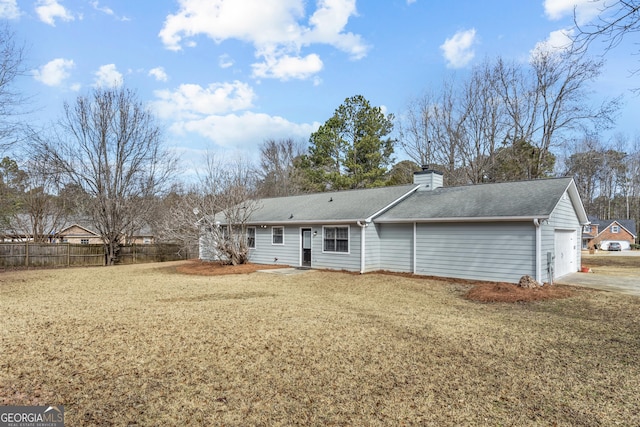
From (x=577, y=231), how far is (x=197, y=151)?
17.4m

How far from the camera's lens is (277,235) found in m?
17.3

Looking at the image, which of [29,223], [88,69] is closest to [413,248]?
[88,69]

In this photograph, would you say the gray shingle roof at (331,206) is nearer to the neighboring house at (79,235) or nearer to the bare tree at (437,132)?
the bare tree at (437,132)

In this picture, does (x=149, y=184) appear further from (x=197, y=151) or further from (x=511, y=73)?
(x=511, y=73)

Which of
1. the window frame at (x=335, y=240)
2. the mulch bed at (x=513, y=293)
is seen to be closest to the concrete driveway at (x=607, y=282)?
the mulch bed at (x=513, y=293)

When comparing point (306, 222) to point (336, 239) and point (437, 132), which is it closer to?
point (336, 239)

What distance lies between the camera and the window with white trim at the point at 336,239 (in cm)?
1498

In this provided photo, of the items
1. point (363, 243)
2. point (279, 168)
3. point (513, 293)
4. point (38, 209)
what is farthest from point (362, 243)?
point (38, 209)

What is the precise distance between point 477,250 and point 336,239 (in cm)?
547

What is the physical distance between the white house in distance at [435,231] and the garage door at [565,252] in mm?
37

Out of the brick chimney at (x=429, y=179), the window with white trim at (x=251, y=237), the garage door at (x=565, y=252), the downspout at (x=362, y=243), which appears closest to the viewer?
the garage door at (x=565, y=252)

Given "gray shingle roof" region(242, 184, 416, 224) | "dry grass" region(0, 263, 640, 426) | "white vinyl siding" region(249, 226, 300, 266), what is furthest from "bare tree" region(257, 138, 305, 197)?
"dry grass" region(0, 263, 640, 426)

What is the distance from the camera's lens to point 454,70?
2541 centimetres

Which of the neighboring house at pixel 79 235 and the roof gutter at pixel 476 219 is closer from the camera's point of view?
the roof gutter at pixel 476 219
